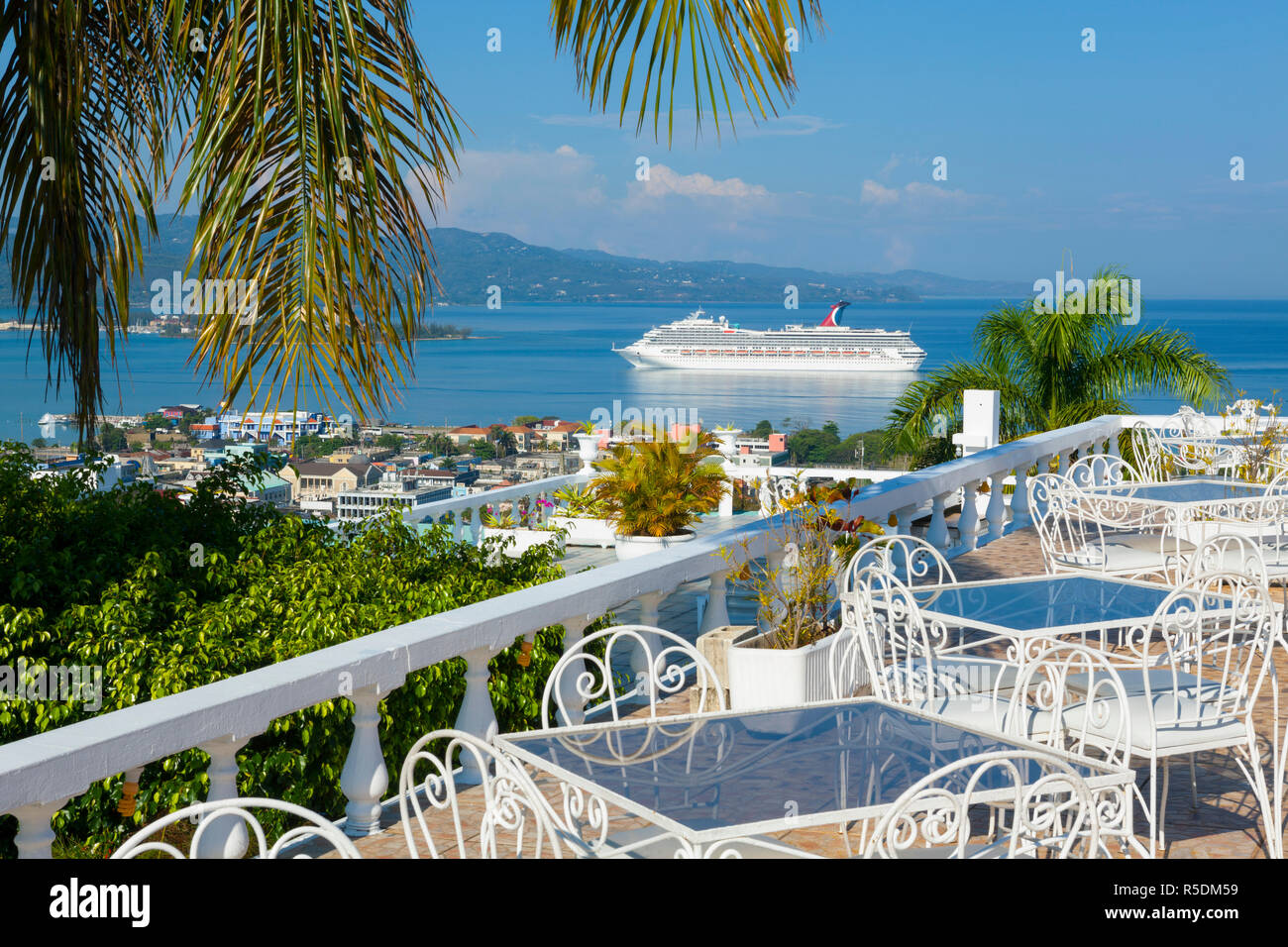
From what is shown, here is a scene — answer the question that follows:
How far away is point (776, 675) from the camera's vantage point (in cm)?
424

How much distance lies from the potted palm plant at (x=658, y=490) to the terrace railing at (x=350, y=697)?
306 centimetres

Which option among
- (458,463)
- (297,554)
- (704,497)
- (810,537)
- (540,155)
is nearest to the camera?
(810,537)

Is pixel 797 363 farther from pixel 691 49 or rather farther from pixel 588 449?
pixel 691 49

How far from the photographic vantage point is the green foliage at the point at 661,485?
8.43 metres

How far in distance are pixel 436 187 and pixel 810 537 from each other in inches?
76.1

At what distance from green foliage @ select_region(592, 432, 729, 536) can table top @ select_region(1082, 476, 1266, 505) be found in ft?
8.51

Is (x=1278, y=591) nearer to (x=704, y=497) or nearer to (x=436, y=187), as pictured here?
(x=704, y=497)

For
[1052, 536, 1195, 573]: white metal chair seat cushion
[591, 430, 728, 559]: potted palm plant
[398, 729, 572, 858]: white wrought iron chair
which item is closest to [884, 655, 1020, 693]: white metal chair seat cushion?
[398, 729, 572, 858]: white wrought iron chair

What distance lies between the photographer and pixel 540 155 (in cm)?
9619

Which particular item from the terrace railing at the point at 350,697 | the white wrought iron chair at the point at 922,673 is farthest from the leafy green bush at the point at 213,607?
the white wrought iron chair at the point at 922,673

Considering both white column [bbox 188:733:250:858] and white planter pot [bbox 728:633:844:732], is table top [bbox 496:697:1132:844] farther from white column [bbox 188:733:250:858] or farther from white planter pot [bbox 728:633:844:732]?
white planter pot [bbox 728:633:844:732]

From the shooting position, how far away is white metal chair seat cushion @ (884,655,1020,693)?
370 centimetres
